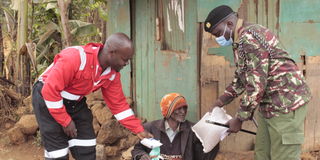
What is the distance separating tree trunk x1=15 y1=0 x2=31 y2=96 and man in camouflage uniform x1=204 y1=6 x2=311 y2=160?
183 inches

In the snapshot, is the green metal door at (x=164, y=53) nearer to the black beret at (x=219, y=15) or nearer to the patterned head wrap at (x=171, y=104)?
the patterned head wrap at (x=171, y=104)

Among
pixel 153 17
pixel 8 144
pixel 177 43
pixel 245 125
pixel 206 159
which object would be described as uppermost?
pixel 153 17

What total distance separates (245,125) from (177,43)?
131 cm

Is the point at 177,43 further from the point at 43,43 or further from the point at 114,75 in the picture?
the point at 43,43

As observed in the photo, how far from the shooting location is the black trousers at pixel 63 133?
292 cm

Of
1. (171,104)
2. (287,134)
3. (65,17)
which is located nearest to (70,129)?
(171,104)

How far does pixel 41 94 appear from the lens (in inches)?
113

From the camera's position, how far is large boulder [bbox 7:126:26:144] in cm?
537

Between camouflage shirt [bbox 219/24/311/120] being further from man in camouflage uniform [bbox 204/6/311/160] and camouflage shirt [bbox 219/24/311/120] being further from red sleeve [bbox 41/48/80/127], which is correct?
red sleeve [bbox 41/48/80/127]

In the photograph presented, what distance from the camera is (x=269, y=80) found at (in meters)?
2.60

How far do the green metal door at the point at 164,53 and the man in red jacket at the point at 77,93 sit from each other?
121 centimetres

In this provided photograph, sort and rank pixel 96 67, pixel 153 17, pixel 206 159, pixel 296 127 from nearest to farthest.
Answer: pixel 296 127 → pixel 96 67 → pixel 206 159 → pixel 153 17

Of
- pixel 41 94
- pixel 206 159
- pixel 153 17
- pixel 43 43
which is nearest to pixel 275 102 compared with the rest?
pixel 206 159

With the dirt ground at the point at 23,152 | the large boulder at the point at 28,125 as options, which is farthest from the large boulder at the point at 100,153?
the large boulder at the point at 28,125
